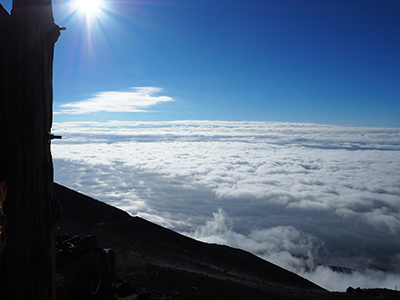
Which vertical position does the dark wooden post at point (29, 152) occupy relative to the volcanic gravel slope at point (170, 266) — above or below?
above

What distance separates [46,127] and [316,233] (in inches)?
8143

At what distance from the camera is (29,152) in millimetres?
2289

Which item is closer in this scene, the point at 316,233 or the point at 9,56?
the point at 9,56

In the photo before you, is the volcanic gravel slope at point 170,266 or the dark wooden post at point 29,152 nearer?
the dark wooden post at point 29,152

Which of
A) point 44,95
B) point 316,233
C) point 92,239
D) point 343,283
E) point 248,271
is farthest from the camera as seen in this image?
point 316,233

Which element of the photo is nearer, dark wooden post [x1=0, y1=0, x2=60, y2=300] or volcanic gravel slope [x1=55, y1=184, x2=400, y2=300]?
dark wooden post [x1=0, y1=0, x2=60, y2=300]

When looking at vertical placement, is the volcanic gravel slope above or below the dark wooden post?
below

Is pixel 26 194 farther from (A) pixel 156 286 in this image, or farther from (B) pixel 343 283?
(B) pixel 343 283

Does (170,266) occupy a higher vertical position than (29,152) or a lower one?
lower

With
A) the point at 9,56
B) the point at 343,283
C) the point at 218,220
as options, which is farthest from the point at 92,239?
the point at 218,220

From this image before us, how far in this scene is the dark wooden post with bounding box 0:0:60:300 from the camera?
223cm

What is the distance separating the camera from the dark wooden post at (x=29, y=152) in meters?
2.23

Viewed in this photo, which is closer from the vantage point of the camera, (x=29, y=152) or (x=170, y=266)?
(x=29, y=152)

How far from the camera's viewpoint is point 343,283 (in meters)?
108
